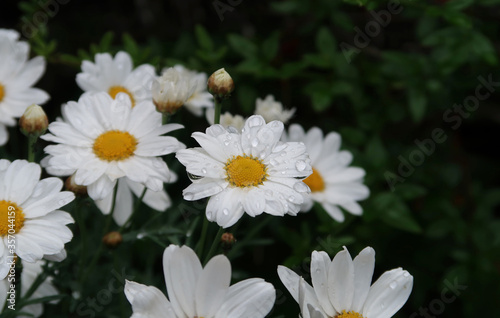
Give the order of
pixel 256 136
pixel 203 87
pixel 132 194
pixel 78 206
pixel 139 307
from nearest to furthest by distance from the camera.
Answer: pixel 139 307
pixel 256 136
pixel 78 206
pixel 132 194
pixel 203 87

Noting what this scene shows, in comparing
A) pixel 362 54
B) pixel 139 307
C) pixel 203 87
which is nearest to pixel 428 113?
pixel 362 54

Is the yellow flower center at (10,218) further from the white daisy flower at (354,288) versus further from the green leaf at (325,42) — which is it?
the green leaf at (325,42)

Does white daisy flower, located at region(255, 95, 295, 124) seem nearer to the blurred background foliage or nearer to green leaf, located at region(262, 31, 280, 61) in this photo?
the blurred background foliage

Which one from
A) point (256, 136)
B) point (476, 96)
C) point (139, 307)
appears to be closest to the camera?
point (139, 307)

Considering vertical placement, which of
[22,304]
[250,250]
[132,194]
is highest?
[132,194]

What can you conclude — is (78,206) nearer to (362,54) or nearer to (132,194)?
(132,194)

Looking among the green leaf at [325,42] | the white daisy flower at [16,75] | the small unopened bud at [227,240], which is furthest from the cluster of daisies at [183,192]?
the green leaf at [325,42]
